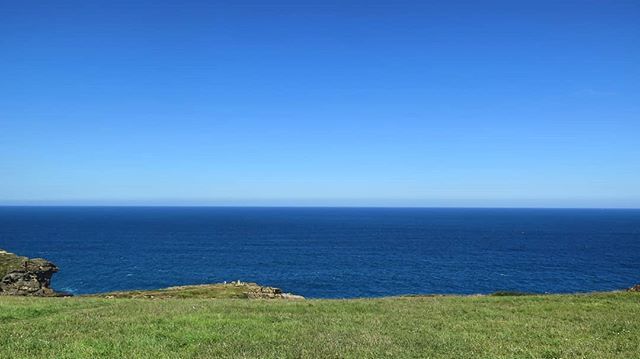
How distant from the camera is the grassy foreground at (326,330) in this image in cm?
1756

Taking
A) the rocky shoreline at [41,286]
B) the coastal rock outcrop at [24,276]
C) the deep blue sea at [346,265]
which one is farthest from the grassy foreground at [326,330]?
the deep blue sea at [346,265]

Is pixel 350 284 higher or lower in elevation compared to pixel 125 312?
lower

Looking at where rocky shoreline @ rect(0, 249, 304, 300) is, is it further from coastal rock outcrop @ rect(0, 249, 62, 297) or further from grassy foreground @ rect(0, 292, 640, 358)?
grassy foreground @ rect(0, 292, 640, 358)

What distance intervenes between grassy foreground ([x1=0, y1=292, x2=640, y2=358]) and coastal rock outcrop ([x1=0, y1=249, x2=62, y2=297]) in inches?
1506

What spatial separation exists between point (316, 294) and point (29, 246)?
134903mm

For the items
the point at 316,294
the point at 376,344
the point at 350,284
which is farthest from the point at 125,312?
the point at 350,284

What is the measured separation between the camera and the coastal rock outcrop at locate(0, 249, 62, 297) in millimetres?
62656

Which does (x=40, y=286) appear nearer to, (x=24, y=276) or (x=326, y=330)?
(x=24, y=276)

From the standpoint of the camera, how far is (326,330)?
21984 millimetres

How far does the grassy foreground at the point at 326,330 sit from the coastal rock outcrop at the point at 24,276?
126 ft

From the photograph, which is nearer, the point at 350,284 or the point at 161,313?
the point at 161,313

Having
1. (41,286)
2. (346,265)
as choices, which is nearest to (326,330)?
(41,286)

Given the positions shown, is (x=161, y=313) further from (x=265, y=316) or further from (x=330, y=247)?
(x=330, y=247)

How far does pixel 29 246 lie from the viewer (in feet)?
566
